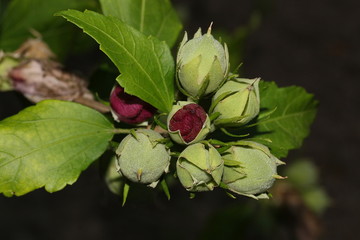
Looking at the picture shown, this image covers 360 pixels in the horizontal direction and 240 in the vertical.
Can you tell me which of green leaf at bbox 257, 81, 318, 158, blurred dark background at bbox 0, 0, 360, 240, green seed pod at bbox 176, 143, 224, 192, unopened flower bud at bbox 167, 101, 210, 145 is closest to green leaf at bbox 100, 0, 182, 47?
green leaf at bbox 257, 81, 318, 158

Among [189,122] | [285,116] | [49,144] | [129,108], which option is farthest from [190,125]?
[285,116]

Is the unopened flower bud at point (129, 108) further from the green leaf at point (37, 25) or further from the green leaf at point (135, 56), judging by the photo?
the green leaf at point (37, 25)

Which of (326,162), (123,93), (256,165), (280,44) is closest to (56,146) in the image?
(123,93)

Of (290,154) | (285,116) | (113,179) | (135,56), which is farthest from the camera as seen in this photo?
(290,154)

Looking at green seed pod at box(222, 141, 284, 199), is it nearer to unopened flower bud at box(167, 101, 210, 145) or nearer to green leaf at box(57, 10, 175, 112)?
unopened flower bud at box(167, 101, 210, 145)

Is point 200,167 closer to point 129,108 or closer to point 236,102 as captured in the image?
point 236,102

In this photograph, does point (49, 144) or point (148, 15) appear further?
point (148, 15)
